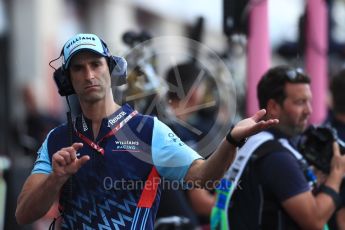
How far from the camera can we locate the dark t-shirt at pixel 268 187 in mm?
5004

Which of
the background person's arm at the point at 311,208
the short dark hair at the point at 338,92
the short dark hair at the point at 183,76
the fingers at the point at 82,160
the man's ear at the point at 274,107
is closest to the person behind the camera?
the fingers at the point at 82,160

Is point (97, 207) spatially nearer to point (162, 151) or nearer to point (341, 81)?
point (162, 151)

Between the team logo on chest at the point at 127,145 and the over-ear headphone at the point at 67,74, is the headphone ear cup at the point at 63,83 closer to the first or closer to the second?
the over-ear headphone at the point at 67,74

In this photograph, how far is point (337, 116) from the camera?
6.04 metres

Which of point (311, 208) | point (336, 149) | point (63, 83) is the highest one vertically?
point (63, 83)

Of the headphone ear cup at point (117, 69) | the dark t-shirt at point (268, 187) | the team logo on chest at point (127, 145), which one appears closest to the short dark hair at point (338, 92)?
the dark t-shirt at point (268, 187)

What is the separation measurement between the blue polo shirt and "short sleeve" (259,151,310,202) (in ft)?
3.02

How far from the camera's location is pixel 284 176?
5.00m

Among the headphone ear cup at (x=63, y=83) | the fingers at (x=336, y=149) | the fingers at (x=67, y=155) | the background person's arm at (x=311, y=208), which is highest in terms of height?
the headphone ear cup at (x=63, y=83)

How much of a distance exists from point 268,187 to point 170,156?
3.40 feet

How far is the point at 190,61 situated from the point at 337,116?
49.3 inches

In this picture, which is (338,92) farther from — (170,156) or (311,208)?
(170,156)

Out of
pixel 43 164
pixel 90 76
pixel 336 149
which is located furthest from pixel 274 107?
pixel 43 164

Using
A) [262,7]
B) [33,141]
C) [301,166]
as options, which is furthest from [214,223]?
[33,141]
